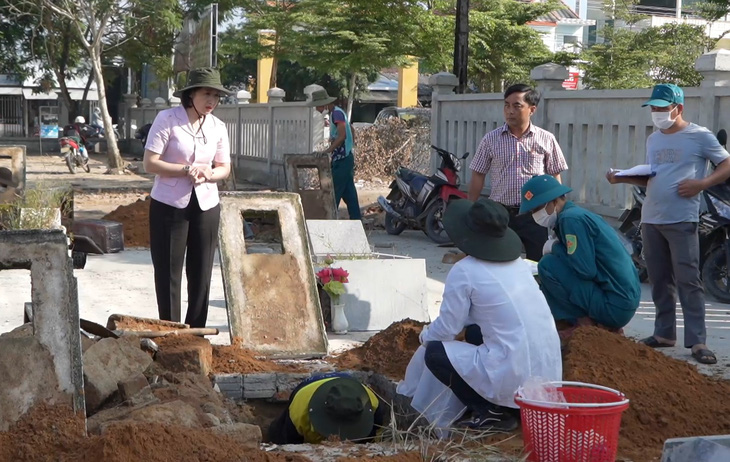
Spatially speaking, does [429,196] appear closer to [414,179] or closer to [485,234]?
[414,179]

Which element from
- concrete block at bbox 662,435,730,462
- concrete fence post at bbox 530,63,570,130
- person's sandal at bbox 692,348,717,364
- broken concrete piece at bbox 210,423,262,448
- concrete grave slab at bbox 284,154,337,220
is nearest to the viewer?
Answer: concrete block at bbox 662,435,730,462

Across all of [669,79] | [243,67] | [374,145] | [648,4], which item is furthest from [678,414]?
[648,4]

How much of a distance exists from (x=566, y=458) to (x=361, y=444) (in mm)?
992

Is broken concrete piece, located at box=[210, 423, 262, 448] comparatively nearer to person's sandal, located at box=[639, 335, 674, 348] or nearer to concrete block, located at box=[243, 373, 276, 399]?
concrete block, located at box=[243, 373, 276, 399]

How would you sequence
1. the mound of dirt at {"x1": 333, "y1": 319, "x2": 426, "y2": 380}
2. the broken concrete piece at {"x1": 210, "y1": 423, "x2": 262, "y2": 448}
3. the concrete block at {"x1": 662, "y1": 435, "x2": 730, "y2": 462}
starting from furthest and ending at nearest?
1. the mound of dirt at {"x1": 333, "y1": 319, "x2": 426, "y2": 380}
2. the broken concrete piece at {"x1": 210, "y1": 423, "x2": 262, "y2": 448}
3. the concrete block at {"x1": 662, "y1": 435, "x2": 730, "y2": 462}

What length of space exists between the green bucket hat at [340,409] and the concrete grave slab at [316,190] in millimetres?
7768

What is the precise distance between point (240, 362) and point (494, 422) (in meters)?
2.02

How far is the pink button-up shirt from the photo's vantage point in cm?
669

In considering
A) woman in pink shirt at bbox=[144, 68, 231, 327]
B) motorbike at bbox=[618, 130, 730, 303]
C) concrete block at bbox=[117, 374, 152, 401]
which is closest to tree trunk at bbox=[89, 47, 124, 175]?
motorbike at bbox=[618, 130, 730, 303]

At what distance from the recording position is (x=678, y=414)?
5332 millimetres

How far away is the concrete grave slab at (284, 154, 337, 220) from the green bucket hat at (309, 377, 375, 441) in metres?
7.77

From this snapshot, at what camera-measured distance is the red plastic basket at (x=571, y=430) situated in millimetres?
4246

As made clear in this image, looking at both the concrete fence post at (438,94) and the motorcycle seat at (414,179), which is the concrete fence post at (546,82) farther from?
the concrete fence post at (438,94)

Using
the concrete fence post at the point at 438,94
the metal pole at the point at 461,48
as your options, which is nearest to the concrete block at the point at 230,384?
the concrete fence post at the point at 438,94
